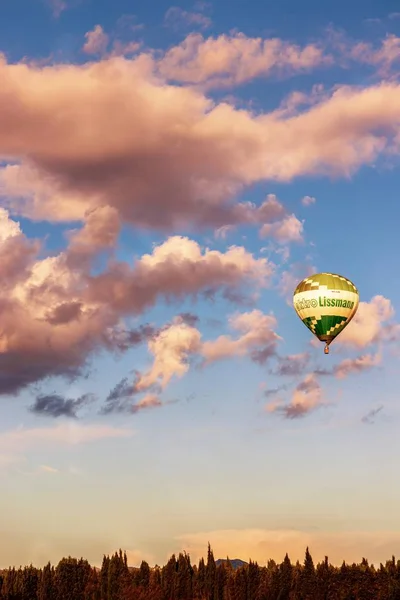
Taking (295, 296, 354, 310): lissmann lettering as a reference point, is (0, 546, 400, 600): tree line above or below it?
below

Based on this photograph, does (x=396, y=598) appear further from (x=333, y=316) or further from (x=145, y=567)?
(x=333, y=316)

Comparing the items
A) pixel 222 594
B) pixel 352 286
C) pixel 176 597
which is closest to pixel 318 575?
pixel 222 594

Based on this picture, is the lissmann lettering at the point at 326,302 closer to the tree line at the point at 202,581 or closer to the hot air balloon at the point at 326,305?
the hot air balloon at the point at 326,305

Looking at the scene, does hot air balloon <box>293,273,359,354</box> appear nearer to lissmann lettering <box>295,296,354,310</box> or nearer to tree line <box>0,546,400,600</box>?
lissmann lettering <box>295,296,354,310</box>

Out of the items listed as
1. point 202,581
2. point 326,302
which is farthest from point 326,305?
point 202,581

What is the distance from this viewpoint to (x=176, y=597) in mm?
163625

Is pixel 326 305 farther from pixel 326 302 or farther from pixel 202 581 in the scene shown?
pixel 202 581

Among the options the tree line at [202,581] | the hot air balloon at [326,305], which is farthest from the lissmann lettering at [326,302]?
the tree line at [202,581]

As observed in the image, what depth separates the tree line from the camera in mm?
148000

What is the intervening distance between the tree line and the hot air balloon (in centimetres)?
7764

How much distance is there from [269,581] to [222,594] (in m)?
9.84

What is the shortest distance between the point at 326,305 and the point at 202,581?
320ft

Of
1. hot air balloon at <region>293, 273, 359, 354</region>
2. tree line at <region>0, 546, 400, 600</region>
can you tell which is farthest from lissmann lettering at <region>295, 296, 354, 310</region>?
tree line at <region>0, 546, 400, 600</region>

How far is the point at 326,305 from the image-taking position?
83.0 metres
